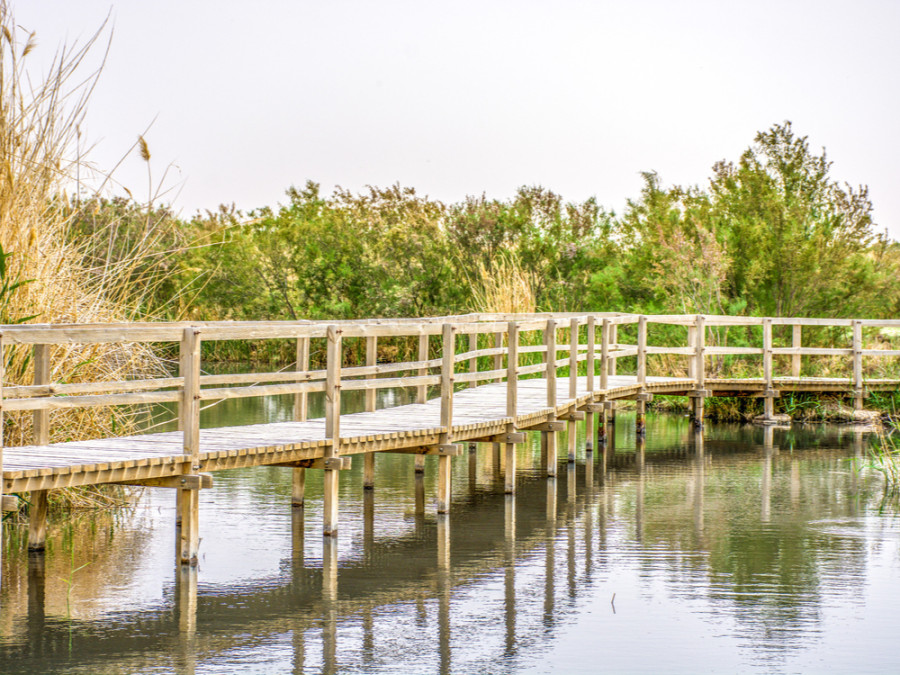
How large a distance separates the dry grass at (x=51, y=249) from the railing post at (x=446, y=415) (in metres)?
2.52

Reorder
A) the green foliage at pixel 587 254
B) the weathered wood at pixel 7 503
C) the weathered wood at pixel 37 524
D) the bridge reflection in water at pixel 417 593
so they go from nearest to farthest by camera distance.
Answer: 1. the bridge reflection in water at pixel 417 593
2. the weathered wood at pixel 7 503
3. the weathered wood at pixel 37 524
4. the green foliage at pixel 587 254

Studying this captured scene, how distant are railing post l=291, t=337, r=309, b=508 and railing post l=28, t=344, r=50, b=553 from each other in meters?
2.46

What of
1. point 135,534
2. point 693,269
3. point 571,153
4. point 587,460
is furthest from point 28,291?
point 571,153

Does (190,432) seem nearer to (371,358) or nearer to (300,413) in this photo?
(300,413)

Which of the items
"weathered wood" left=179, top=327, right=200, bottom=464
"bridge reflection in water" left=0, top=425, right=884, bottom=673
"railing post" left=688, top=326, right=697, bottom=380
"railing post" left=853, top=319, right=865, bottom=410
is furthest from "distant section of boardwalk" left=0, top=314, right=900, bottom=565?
"bridge reflection in water" left=0, top=425, right=884, bottom=673

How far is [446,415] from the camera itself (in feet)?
36.7

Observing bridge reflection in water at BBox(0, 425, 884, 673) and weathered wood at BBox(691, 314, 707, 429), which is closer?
bridge reflection in water at BBox(0, 425, 884, 673)

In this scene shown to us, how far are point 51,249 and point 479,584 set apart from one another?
14.1 ft

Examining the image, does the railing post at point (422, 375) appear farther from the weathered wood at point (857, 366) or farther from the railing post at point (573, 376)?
the weathered wood at point (857, 366)

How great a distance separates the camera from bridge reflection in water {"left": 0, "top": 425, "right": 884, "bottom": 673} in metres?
6.84

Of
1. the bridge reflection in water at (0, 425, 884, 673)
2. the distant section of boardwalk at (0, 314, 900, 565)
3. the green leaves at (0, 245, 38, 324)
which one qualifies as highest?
the green leaves at (0, 245, 38, 324)

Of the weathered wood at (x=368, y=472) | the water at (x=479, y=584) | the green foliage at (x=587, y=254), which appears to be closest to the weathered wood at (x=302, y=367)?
the water at (x=479, y=584)

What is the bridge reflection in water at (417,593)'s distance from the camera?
684 centimetres

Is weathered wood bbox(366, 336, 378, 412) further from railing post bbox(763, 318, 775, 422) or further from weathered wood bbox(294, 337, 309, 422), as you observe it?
railing post bbox(763, 318, 775, 422)
